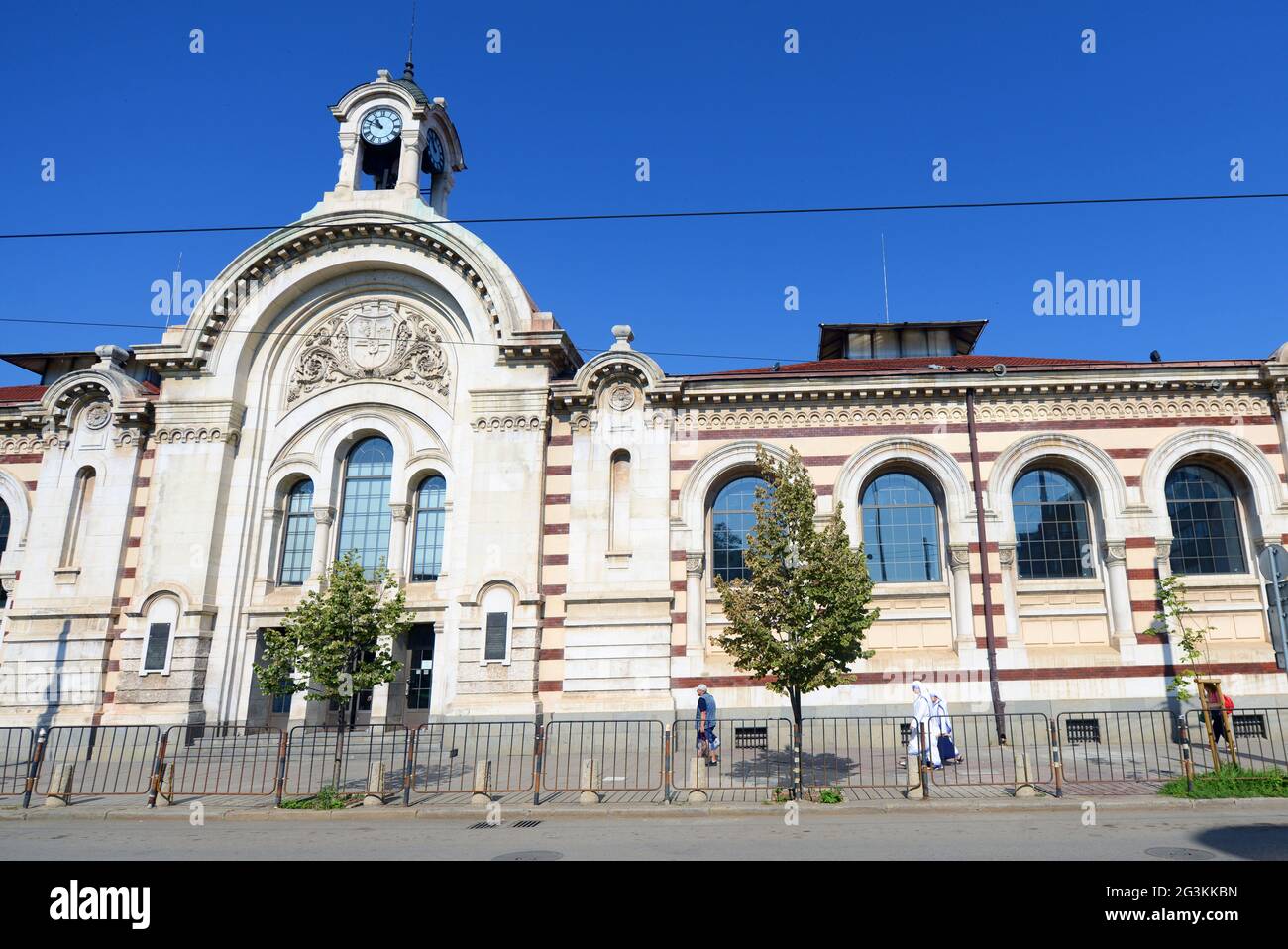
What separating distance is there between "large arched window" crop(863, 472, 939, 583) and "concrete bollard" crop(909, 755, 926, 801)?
827cm

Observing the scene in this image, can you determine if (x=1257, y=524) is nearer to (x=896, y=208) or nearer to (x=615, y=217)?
(x=896, y=208)

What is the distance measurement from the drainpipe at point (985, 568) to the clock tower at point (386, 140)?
17.2m

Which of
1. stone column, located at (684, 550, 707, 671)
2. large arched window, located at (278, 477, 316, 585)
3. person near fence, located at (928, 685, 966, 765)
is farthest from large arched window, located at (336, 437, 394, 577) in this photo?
person near fence, located at (928, 685, 966, 765)

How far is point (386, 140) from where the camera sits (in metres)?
25.6

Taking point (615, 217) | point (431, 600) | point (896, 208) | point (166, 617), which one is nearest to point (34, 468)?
point (166, 617)

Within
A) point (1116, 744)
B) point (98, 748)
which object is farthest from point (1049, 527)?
point (98, 748)

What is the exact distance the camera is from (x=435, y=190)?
91.1 ft

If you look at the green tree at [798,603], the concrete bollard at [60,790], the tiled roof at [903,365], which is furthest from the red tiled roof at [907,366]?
the concrete bollard at [60,790]

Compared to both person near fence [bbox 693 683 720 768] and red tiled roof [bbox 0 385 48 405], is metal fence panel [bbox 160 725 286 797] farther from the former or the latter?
red tiled roof [bbox 0 385 48 405]

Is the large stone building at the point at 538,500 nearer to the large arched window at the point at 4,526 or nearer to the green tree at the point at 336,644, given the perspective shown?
the large arched window at the point at 4,526

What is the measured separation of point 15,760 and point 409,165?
1939cm

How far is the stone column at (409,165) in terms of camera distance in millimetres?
24516
